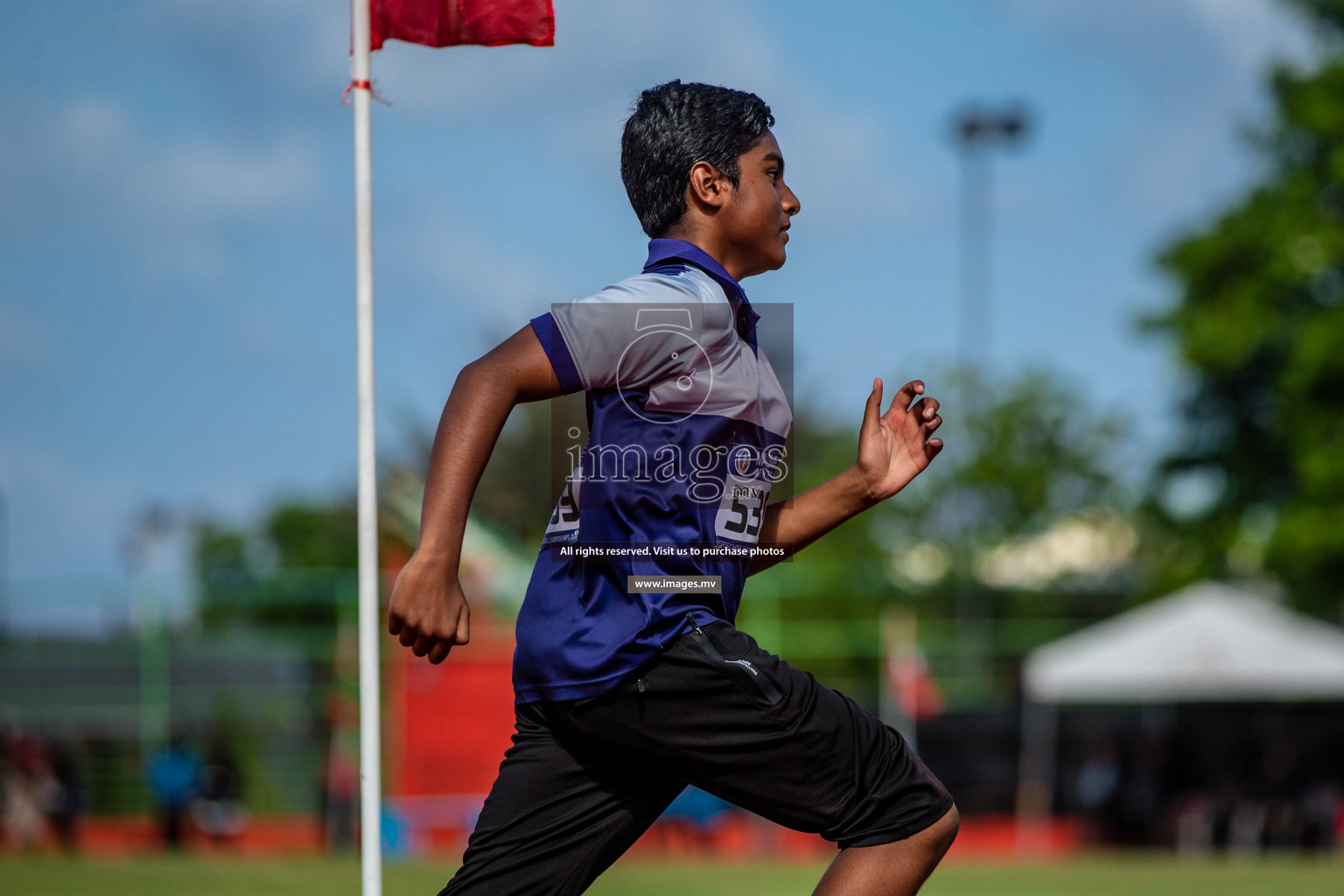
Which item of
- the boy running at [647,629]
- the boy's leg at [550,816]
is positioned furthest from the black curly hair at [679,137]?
the boy's leg at [550,816]

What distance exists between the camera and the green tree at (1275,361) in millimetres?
24469

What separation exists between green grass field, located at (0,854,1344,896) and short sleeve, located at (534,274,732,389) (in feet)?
25.7

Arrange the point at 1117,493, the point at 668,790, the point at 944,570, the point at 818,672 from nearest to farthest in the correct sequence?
the point at 668,790, the point at 818,672, the point at 944,570, the point at 1117,493

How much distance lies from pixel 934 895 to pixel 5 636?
1711 cm

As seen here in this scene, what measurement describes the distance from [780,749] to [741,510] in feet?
1.57

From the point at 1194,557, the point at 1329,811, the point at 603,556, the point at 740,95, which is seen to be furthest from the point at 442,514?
the point at 1194,557

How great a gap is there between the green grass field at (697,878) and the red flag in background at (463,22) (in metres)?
7.24

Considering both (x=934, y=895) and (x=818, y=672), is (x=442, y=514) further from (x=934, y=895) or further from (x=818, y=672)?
(x=818, y=672)

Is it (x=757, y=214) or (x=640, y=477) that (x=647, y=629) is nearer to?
(x=640, y=477)

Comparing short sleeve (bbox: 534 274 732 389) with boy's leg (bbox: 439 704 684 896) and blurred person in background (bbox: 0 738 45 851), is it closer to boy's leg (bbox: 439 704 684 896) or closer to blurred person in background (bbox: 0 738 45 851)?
boy's leg (bbox: 439 704 684 896)

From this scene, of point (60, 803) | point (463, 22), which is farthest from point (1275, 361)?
point (463, 22)

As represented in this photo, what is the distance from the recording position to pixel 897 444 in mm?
3201

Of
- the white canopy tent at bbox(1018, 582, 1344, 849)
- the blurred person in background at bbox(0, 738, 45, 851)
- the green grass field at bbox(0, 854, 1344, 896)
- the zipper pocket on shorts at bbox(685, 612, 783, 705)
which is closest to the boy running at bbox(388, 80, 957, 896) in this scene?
the zipper pocket on shorts at bbox(685, 612, 783, 705)

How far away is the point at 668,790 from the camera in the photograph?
3.04 m
